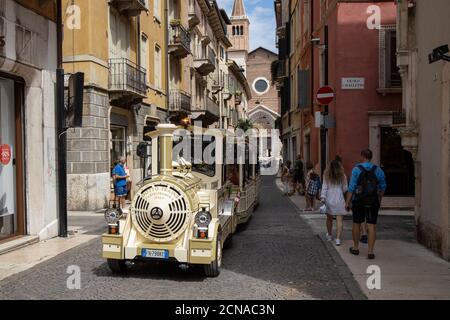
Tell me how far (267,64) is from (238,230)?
71.4 m

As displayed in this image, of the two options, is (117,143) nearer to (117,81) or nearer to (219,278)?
(117,81)

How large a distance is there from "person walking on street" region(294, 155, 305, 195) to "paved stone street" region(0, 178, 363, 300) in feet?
35.9

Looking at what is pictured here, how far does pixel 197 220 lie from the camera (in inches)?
261

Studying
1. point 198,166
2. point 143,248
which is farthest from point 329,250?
point 143,248

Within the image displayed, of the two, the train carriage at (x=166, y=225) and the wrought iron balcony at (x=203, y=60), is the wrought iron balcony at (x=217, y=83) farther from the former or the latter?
the train carriage at (x=166, y=225)

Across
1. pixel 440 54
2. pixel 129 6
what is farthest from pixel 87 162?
pixel 440 54

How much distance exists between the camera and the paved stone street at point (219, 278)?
605 cm

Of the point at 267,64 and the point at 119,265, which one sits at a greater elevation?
the point at 267,64

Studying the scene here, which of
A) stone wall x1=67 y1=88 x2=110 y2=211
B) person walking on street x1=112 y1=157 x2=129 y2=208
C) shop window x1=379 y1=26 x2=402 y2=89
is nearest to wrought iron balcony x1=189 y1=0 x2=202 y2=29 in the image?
stone wall x1=67 y1=88 x2=110 y2=211

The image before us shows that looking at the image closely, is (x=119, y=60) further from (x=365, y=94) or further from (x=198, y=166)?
(x=198, y=166)

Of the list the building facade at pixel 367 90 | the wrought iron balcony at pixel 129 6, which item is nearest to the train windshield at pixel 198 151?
the building facade at pixel 367 90

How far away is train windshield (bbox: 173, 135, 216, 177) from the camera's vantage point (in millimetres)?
8133

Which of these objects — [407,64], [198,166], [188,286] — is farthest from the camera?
[407,64]

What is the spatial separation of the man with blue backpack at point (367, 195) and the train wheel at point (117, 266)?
3914 millimetres
